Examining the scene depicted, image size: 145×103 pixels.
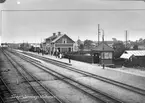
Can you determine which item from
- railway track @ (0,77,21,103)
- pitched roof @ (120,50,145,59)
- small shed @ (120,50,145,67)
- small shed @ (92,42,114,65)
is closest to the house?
railway track @ (0,77,21,103)

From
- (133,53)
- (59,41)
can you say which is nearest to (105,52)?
(133,53)

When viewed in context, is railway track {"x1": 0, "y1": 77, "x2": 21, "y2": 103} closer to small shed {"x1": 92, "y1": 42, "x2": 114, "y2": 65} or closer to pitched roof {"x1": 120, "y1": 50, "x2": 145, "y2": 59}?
small shed {"x1": 92, "y1": 42, "x2": 114, "y2": 65}

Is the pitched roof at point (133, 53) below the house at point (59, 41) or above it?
below

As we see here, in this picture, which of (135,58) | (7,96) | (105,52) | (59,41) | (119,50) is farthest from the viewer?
(119,50)

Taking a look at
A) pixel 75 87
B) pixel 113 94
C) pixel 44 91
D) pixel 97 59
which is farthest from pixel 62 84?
pixel 97 59

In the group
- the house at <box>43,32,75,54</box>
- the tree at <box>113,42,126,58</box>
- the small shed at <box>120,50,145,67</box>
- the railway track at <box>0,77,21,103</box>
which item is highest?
the house at <box>43,32,75,54</box>

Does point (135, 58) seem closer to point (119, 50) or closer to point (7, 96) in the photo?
point (119, 50)

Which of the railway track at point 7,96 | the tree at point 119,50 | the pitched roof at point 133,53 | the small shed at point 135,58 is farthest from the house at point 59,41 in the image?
the tree at point 119,50

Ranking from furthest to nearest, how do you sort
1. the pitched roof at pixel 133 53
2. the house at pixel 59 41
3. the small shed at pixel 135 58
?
the pitched roof at pixel 133 53, the small shed at pixel 135 58, the house at pixel 59 41

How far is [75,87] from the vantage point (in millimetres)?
Answer: 8078

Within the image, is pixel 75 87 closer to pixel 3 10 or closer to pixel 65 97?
pixel 65 97

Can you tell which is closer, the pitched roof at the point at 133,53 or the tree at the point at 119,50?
the pitched roof at the point at 133,53

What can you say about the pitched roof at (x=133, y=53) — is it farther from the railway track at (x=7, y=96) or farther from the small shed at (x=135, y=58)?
the railway track at (x=7, y=96)

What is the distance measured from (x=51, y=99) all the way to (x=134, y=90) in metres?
3.70
